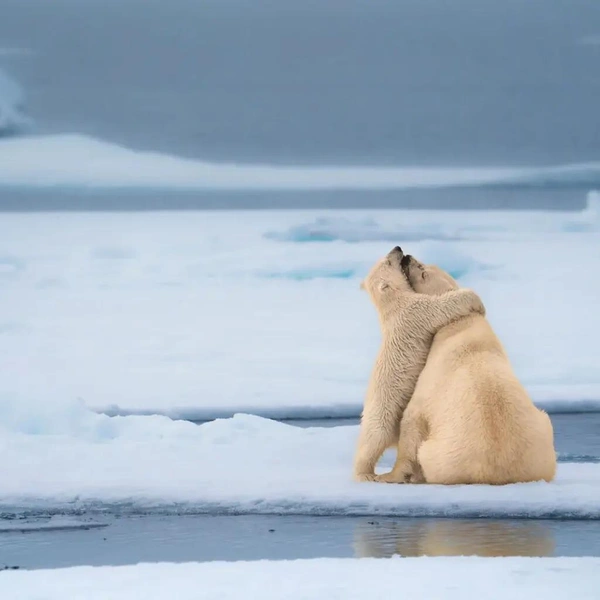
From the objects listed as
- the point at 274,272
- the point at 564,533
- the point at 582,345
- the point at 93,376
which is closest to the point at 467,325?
the point at 564,533

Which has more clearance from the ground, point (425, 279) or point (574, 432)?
point (425, 279)

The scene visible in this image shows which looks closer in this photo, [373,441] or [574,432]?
[373,441]

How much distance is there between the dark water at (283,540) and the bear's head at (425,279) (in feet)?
4.75

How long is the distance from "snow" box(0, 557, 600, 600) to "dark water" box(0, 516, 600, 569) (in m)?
0.37

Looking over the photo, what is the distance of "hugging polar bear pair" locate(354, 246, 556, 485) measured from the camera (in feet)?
17.8

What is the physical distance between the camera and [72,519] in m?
5.52

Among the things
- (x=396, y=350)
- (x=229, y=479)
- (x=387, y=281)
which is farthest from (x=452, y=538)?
(x=387, y=281)

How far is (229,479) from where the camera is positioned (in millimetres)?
5984

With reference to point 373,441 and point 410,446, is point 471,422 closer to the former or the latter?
point 410,446

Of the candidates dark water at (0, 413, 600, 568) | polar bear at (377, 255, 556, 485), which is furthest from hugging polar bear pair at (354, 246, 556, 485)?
dark water at (0, 413, 600, 568)

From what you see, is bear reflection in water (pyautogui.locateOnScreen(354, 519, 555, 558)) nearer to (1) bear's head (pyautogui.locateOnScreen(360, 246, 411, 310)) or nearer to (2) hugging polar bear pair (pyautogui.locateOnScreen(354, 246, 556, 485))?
(2) hugging polar bear pair (pyautogui.locateOnScreen(354, 246, 556, 485))

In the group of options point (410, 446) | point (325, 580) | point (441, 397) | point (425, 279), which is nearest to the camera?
point (325, 580)

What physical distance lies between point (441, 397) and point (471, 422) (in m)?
0.32

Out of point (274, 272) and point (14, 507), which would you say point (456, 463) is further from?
point (274, 272)
